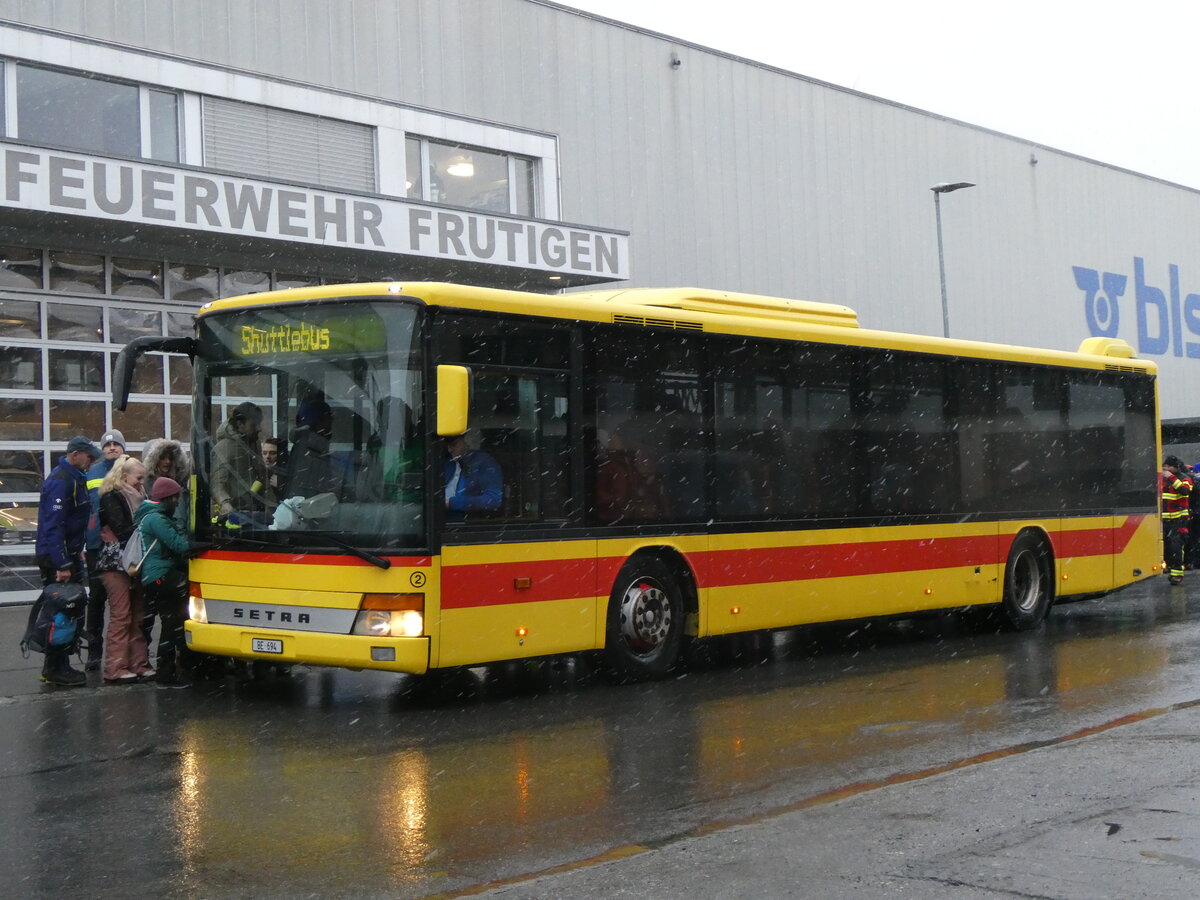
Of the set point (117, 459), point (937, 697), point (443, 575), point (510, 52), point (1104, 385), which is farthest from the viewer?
point (510, 52)

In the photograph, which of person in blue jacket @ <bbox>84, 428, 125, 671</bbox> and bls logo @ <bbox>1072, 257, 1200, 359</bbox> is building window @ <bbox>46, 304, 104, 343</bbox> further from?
bls logo @ <bbox>1072, 257, 1200, 359</bbox>

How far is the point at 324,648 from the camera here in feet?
31.7

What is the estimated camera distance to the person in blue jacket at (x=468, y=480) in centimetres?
974

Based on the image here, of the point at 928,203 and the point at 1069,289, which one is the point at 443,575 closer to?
→ the point at 928,203

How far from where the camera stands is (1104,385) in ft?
54.4

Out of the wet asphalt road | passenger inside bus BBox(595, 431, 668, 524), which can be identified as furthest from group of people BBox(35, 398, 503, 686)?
passenger inside bus BBox(595, 431, 668, 524)

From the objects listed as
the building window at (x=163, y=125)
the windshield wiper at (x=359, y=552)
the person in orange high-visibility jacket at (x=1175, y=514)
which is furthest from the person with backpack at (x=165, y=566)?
the person in orange high-visibility jacket at (x=1175, y=514)

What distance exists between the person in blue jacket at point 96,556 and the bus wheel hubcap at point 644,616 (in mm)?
4094

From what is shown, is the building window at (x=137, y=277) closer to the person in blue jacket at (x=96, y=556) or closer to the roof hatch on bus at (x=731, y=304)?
the person in blue jacket at (x=96, y=556)

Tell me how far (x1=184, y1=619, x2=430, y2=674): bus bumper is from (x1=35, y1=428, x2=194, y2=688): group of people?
0.91 m

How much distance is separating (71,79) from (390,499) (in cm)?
1241

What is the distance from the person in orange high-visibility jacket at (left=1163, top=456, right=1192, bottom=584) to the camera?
21.9 metres

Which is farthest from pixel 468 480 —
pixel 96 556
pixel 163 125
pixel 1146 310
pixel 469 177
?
pixel 1146 310

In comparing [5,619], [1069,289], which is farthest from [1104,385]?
[1069,289]
